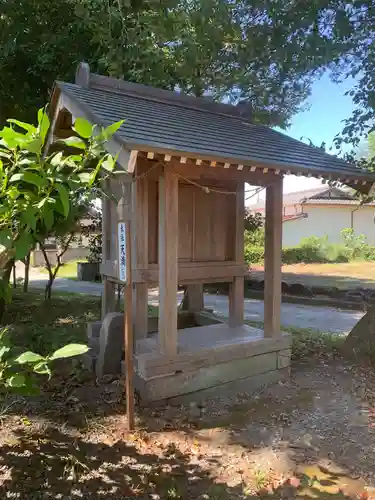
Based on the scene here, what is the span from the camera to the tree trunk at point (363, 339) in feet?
19.4

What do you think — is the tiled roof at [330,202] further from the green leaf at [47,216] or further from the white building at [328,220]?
the green leaf at [47,216]

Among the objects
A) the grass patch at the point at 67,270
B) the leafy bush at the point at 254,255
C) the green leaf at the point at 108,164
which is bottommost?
the grass patch at the point at 67,270

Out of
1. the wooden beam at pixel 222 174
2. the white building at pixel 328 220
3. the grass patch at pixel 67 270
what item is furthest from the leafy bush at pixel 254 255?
the wooden beam at pixel 222 174

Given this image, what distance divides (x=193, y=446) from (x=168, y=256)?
5.92 ft

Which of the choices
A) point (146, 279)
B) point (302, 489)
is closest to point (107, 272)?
point (146, 279)

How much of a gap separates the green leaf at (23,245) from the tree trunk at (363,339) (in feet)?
17.2

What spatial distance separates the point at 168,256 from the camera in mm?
4406

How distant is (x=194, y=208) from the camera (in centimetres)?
554

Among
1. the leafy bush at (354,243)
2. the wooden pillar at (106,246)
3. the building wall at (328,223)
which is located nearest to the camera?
the wooden pillar at (106,246)

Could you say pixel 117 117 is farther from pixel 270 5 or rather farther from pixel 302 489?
pixel 302 489

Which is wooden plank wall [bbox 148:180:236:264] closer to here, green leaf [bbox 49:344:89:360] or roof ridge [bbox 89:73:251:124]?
roof ridge [bbox 89:73:251:124]

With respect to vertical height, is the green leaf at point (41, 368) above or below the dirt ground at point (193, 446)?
above

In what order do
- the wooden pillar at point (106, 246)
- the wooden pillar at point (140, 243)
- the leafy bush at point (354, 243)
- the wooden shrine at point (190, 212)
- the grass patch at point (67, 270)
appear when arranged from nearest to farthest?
1. the wooden shrine at point (190, 212)
2. the wooden pillar at point (140, 243)
3. the wooden pillar at point (106, 246)
4. the grass patch at point (67, 270)
5. the leafy bush at point (354, 243)

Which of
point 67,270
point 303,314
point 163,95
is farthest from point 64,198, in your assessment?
point 67,270
